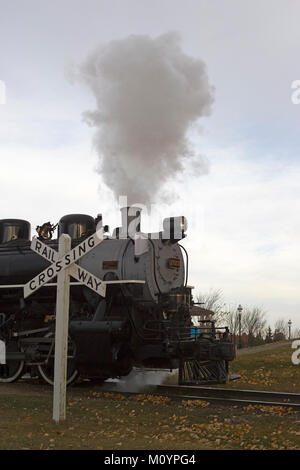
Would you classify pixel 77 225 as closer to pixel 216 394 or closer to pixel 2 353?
pixel 2 353

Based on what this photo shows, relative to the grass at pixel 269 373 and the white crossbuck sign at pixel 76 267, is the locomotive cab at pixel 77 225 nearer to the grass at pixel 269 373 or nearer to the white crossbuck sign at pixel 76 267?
the white crossbuck sign at pixel 76 267

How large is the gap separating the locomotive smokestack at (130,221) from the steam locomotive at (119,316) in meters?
0.02

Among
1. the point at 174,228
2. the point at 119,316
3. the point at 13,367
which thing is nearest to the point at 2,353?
the point at 13,367

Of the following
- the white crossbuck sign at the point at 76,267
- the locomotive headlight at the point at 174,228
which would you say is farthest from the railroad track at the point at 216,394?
the white crossbuck sign at the point at 76,267

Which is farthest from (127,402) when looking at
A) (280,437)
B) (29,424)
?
(280,437)

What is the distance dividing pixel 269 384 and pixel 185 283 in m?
3.97

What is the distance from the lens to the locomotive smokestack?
11.9 meters

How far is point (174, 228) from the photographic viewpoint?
39.0 feet

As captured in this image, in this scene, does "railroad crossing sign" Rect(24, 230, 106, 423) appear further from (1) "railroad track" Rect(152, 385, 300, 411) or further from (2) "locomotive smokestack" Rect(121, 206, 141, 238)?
(2) "locomotive smokestack" Rect(121, 206, 141, 238)

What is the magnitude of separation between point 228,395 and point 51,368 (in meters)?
3.65

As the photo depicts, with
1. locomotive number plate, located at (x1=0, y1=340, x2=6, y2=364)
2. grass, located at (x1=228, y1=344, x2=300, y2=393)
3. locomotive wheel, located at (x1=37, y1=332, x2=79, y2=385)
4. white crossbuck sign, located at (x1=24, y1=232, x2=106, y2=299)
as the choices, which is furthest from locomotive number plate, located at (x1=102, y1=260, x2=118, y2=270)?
grass, located at (x1=228, y1=344, x2=300, y2=393)

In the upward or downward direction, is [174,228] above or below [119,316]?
above

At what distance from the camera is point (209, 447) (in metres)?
6.39
